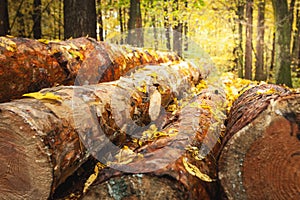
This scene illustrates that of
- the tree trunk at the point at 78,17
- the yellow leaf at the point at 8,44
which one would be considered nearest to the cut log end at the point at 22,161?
the yellow leaf at the point at 8,44

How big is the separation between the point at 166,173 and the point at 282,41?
28.0 feet

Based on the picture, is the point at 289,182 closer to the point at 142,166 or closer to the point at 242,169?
the point at 242,169

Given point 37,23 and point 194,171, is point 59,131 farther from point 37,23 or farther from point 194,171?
point 37,23

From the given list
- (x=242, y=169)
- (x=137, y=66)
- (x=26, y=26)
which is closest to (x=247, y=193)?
(x=242, y=169)

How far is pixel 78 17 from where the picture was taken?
5875 mm

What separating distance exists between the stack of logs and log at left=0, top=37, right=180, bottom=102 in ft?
0.05

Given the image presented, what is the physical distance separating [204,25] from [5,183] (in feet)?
42.9

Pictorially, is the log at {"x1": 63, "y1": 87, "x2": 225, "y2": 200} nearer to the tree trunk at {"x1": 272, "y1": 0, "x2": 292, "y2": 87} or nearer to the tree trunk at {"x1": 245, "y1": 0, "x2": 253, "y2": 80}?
the tree trunk at {"x1": 272, "y1": 0, "x2": 292, "y2": 87}

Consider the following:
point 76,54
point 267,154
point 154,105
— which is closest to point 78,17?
point 76,54

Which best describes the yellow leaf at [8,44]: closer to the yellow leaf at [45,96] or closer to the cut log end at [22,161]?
the yellow leaf at [45,96]

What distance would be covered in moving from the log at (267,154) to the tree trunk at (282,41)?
7.96m

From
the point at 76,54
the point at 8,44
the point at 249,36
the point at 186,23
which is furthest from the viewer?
the point at 249,36

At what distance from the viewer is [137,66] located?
5.12m

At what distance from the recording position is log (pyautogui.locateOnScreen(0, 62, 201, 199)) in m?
1.77
